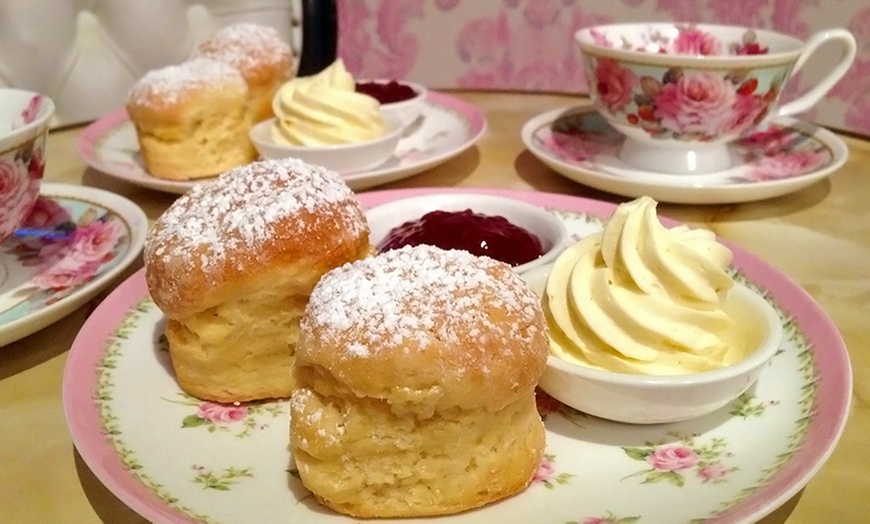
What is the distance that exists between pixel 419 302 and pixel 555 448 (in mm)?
290

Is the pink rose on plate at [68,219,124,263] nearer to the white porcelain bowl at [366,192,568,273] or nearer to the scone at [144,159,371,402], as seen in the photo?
the scone at [144,159,371,402]

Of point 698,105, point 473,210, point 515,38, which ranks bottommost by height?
point 515,38

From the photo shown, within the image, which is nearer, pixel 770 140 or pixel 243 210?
pixel 243 210

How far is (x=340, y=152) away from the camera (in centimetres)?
181

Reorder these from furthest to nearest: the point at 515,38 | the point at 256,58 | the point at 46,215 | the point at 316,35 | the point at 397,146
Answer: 1. the point at 515,38
2. the point at 316,35
3. the point at 256,58
4. the point at 397,146
5. the point at 46,215

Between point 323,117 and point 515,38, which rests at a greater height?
point 323,117

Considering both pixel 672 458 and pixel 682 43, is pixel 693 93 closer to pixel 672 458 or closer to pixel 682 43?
pixel 682 43

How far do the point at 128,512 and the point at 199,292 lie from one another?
29 centimetres

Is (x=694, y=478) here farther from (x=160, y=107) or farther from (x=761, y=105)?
(x=160, y=107)

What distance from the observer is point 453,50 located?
381 cm

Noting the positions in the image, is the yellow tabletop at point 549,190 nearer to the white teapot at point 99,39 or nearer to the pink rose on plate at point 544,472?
the pink rose on plate at point 544,472

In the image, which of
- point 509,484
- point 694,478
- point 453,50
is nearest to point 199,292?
point 509,484

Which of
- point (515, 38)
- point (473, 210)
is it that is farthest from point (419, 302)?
point (515, 38)

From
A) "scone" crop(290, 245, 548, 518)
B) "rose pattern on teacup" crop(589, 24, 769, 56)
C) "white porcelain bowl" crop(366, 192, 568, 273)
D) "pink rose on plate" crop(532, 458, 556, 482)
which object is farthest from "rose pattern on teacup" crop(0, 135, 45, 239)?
"rose pattern on teacup" crop(589, 24, 769, 56)
